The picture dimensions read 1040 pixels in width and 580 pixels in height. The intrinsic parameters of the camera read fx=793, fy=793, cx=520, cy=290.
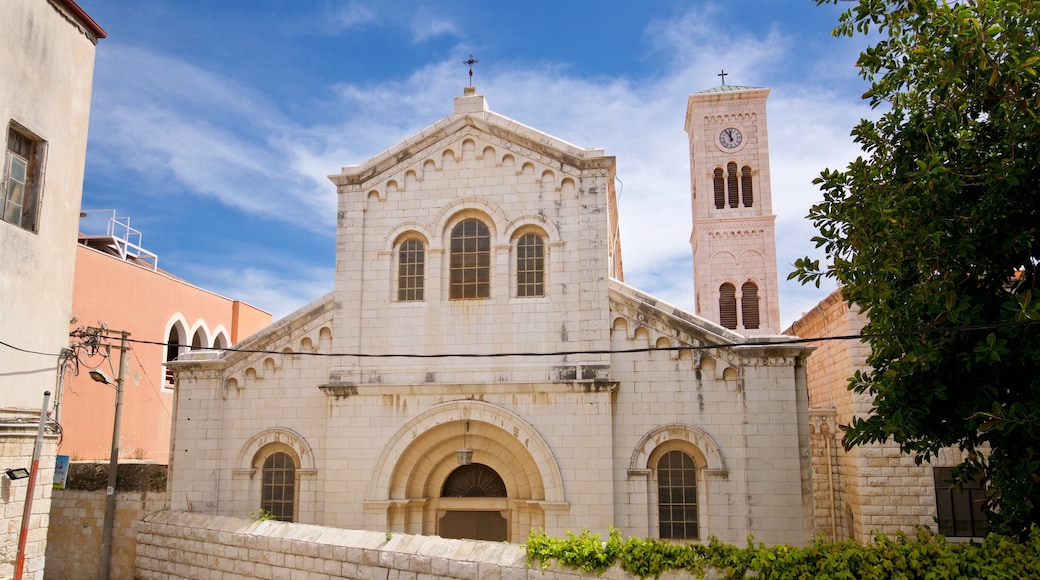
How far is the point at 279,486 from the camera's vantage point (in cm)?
1678

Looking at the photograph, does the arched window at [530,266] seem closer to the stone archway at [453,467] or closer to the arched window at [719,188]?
the stone archway at [453,467]

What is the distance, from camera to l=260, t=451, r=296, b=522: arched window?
54.7 feet

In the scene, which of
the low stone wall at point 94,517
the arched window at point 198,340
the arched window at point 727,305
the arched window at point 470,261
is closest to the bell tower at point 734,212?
the arched window at point 727,305

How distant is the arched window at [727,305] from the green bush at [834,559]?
27.6 m

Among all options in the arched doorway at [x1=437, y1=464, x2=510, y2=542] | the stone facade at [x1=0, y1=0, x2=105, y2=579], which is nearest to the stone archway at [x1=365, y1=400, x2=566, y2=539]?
the arched doorway at [x1=437, y1=464, x2=510, y2=542]

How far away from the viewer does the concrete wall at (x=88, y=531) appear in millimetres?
17547

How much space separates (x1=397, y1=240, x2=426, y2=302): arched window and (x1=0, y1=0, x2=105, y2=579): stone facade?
615 centimetres

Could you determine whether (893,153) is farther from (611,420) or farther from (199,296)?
(199,296)

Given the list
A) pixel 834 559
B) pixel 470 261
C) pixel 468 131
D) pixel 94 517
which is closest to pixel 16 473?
pixel 94 517

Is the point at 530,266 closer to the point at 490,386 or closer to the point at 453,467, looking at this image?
the point at 490,386

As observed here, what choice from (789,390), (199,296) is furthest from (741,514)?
(199,296)

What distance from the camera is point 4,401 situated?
1273 cm

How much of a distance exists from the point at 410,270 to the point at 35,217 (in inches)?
271

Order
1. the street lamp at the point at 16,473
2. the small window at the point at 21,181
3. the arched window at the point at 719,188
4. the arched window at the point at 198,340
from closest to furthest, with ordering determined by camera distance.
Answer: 1. the street lamp at the point at 16,473
2. the small window at the point at 21,181
3. the arched window at the point at 198,340
4. the arched window at the point at 719,188
